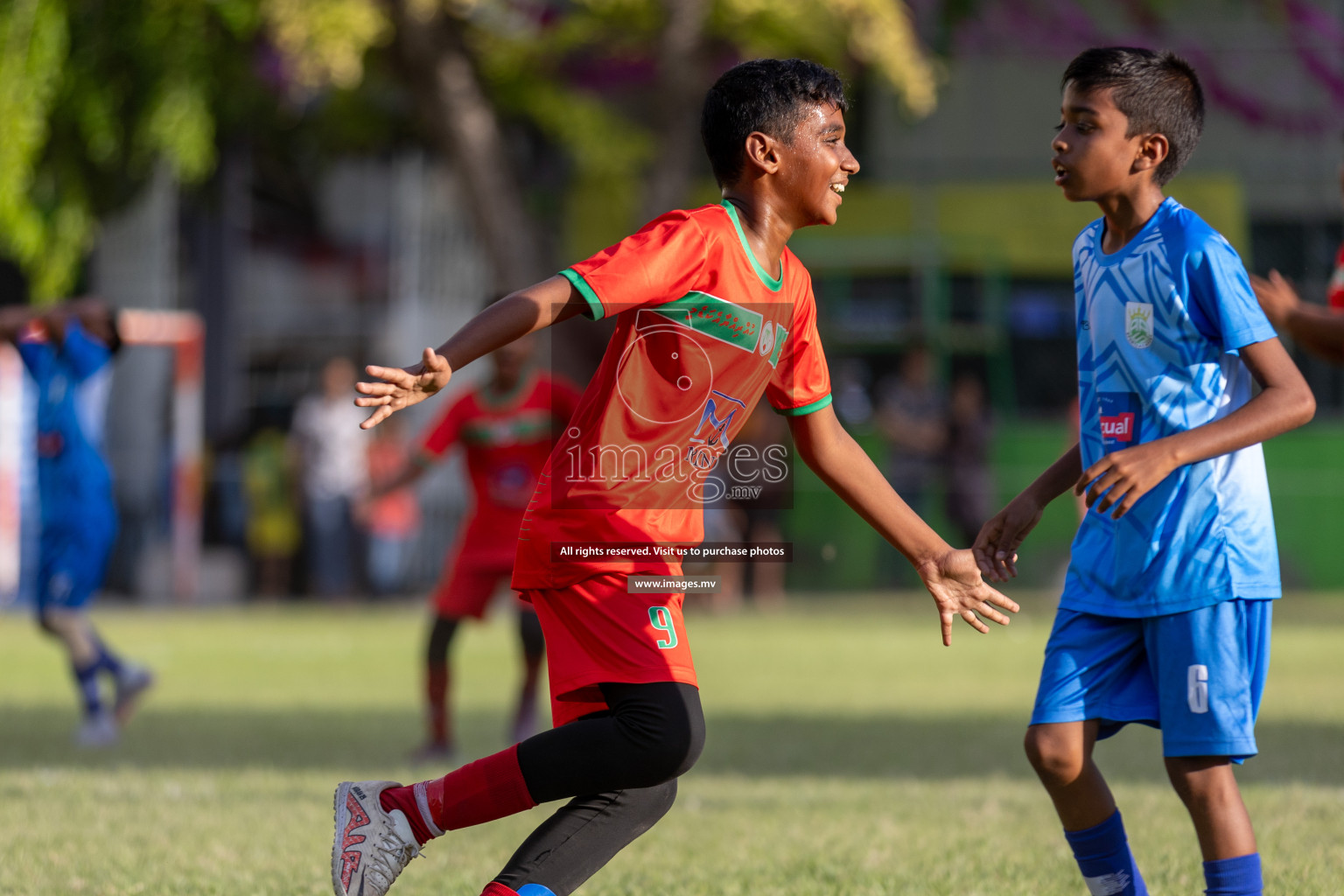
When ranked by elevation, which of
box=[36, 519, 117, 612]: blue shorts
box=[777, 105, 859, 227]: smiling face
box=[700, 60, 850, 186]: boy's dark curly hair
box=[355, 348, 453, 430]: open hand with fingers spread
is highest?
box=[700, 60, 850, 186]: boy's dark curly hair

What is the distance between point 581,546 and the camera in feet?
11.2

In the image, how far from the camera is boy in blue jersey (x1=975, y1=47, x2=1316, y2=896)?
352 centimetres

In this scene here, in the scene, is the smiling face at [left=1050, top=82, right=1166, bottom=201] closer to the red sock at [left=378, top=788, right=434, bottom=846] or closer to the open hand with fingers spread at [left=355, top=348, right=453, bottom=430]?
the open hand with fingers spread at [left=355, top=348, right=453, bottom=430]

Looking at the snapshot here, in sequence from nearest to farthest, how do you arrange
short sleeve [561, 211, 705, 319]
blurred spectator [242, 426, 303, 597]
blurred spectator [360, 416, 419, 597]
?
short sleeve [561, 211, 705, 319] < blurred spectator [360, 416, 419, 597] < blurred spectator [242, 426, 303, 597]

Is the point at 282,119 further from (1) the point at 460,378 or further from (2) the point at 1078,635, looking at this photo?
(2) the point at 1078,635

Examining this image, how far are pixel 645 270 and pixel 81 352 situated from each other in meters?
5.67

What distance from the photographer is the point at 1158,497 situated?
11.8 feet

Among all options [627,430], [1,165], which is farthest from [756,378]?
[1,165]

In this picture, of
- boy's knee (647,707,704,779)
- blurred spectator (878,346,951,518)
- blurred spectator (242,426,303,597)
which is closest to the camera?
boy's knee (647,707,704,779)

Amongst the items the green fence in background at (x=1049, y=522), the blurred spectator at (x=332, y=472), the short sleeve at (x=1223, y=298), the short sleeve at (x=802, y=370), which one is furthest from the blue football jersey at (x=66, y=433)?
the green fence in background at (x=1049, y=522)

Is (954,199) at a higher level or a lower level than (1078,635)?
higher

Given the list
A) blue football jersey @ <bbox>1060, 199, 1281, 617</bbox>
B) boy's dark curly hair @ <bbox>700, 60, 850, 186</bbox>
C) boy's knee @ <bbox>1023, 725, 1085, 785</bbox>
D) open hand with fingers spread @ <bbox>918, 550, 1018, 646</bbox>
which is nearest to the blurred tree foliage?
boy's dark curly hair @ <bbox>700, 60, 850, 186</bbox>

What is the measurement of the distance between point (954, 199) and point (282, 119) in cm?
771

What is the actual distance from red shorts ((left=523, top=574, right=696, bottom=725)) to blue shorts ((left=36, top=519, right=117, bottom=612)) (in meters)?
5.44
